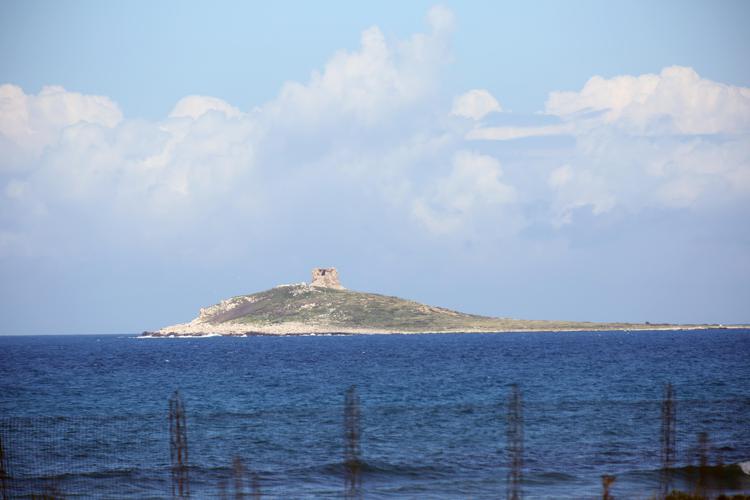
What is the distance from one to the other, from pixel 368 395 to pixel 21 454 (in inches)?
1294

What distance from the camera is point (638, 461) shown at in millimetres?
38281

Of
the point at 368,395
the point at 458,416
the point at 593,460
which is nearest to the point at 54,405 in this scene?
the point at 368,395

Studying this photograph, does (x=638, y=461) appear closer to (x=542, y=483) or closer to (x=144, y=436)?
(x=542, y=483)

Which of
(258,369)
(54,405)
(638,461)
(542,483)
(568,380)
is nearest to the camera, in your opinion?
(542,483)

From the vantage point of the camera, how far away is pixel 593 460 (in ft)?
126

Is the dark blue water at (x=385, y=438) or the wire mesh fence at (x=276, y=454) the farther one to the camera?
the dark blue water at (x=385, y=438)

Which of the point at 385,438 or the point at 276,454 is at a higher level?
the point at 385,438

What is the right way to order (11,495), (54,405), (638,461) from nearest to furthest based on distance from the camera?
(11,495) < (638,461) < (54,405)

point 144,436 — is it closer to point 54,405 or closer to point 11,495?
point 11,495

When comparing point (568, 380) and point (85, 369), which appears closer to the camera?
point (568, 380)

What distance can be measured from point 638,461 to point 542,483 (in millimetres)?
6252

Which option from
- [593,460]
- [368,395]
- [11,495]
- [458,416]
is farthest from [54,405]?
[593,460]

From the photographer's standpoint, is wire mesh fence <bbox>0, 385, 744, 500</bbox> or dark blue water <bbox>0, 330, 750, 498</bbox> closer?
wire mesh fence <bbox>0, 385, 744, 500</bbox>

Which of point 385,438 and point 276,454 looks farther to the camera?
point 385,438
